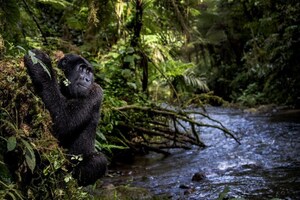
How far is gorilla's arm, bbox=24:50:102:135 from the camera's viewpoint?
7.85 feet

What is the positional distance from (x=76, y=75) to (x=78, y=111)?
0.98 feet

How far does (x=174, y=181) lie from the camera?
5098 millimetres

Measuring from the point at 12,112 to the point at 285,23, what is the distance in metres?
10.4

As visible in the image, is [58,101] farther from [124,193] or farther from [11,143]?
[124,193]

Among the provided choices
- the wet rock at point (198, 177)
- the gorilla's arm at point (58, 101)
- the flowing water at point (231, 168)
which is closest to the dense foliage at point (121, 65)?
the gorilla's arm at point (58, 101)

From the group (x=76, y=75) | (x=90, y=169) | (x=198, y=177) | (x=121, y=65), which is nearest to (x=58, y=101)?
(x=76, y=75)

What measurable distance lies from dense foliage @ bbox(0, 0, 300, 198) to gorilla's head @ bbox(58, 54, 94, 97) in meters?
0.14

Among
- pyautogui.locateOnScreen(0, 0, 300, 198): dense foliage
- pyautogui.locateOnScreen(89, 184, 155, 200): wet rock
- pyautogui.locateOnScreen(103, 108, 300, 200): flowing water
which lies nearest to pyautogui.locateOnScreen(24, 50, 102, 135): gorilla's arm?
pyautogui.locateOnScreen(0, 0, 300, 198): dense foliage

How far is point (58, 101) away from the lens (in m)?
2.56

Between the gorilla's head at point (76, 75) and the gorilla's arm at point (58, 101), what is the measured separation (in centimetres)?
7

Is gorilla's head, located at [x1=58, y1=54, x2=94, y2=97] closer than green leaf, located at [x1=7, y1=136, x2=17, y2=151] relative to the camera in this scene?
No

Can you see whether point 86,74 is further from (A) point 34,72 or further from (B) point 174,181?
(B) point 174,181

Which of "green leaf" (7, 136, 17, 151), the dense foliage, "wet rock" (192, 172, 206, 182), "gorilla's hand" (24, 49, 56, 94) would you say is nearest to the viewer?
"green leaf" (7, 136, 17, 151)

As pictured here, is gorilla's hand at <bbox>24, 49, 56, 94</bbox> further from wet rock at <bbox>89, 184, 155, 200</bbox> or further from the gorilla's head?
wet rock at <bbox>89, 184, 155, 200</bbox>
